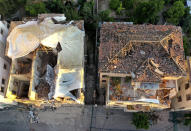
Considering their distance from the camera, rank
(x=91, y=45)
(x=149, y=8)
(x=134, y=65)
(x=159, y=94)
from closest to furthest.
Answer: (x=134, y=65), (x=159, y=94), (x=149, y=8), (x=91, y=45)

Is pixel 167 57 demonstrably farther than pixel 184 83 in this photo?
No

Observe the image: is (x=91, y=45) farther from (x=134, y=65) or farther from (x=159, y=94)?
(x=159, y=94)

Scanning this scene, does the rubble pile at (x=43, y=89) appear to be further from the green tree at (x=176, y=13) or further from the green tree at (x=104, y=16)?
the green tree at (x=176, y=13)

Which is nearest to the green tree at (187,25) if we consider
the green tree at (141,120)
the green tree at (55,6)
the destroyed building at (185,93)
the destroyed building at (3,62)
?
the destroyed building at (185,93)

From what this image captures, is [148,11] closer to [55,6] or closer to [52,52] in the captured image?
[55,6]

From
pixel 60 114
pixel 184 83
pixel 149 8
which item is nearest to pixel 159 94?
pixel 184 83

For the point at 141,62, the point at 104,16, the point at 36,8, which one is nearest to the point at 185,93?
the point at 141,62

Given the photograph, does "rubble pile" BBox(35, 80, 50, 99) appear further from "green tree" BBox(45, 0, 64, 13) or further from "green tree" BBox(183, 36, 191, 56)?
"green tree" BBox(183, 36, 191, 56)
